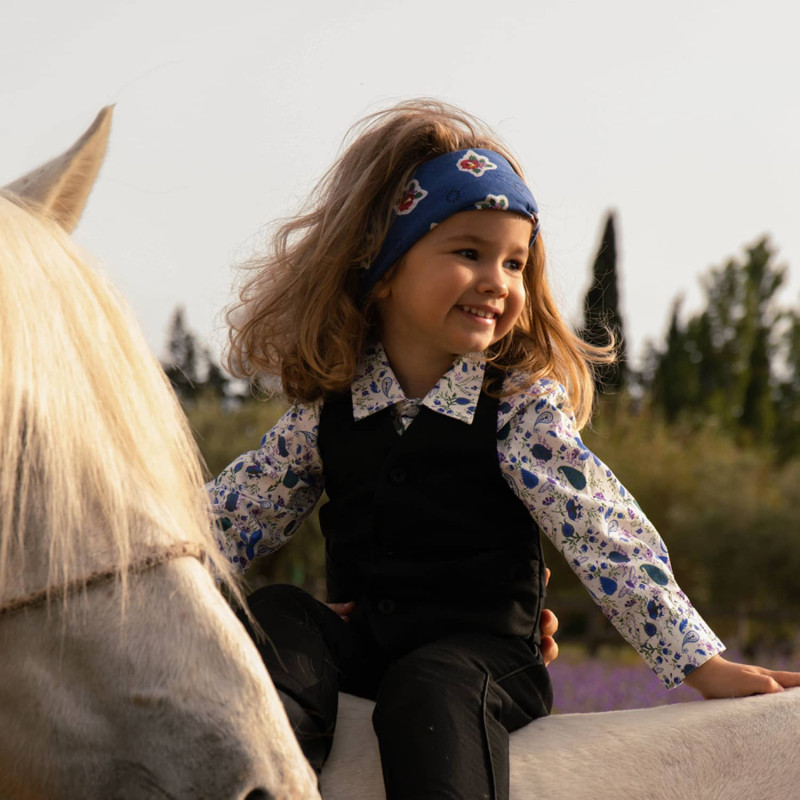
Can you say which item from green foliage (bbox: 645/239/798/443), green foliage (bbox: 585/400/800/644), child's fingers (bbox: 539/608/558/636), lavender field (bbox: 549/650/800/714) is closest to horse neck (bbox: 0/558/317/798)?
child's fingers (bbox: 539/608/558/636)

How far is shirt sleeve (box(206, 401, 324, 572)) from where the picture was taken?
7.51 feet

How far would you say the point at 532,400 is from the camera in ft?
6.98

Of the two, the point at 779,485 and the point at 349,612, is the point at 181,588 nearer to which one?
the point at 349,612

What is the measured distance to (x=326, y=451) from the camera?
7.30ft

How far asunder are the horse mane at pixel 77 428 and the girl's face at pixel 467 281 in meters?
0.80

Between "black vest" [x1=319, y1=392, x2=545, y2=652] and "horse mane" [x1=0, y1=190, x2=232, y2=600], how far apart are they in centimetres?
62

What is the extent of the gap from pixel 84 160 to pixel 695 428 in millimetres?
28347

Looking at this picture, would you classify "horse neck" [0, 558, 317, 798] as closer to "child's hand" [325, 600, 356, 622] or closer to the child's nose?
"child's hand" [325, 600, 356, 622]

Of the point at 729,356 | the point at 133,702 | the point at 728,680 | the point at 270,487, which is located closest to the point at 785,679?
the point at 728,680

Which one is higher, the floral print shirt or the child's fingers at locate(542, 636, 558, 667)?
the floral print shirt

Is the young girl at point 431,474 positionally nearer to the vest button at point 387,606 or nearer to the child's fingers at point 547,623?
the vest button at point 387,606

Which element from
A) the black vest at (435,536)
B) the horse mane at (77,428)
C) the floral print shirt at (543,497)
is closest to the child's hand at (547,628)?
the black vest at (435,536)

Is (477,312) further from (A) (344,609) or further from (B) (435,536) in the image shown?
(A) (344,609)

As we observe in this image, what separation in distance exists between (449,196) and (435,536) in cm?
72
